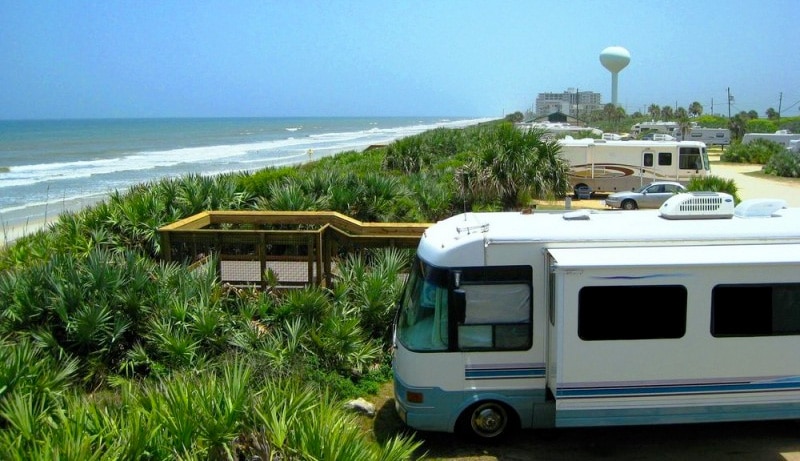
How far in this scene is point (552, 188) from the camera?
19047mm

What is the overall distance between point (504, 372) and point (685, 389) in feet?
5.31

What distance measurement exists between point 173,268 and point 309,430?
226 inches

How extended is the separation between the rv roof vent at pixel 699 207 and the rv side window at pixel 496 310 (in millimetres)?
1766

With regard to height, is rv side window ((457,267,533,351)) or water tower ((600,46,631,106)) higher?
water tower ((600,46,631,106))

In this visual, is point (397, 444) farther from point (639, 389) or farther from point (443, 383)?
point (639, 389)

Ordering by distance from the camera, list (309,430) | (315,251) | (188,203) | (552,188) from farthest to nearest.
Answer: (552,188) → (188,203) → (315,251) → (309,430)

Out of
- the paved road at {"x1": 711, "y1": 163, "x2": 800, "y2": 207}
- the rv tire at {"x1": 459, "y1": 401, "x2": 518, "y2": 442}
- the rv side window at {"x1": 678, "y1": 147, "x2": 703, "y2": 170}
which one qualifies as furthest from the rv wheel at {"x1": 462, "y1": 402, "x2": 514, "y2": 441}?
the rv side window at {"x1": 678, "y1": 147, "x2": 703, "y2": 170}

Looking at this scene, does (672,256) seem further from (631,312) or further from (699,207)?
(699,207)

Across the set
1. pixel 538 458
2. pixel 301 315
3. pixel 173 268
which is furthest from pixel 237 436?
pixel 173 268

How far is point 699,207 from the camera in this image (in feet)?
23.9

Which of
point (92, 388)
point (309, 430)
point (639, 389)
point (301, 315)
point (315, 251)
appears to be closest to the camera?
point (309, 430)

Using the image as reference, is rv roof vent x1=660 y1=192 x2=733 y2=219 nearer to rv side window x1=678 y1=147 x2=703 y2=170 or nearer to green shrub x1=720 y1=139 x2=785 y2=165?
rv side window x1=678 y1=147 x2=703 y2=170

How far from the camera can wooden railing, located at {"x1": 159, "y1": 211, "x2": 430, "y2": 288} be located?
10.3m

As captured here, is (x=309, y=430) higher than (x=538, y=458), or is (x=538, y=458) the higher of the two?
(x=309, y=430)
